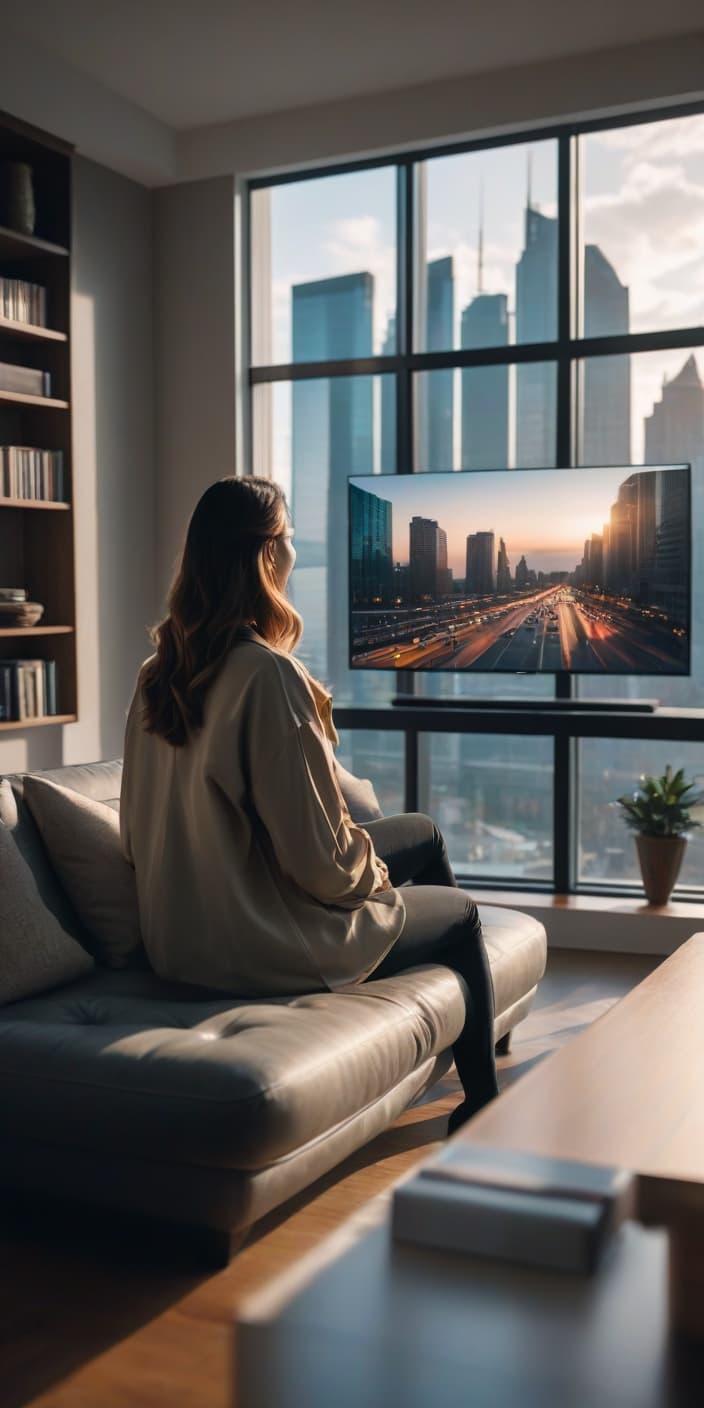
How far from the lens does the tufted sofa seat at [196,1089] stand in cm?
191

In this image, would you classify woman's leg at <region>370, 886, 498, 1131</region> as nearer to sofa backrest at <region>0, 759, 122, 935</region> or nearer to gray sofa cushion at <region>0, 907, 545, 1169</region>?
gray sofa cushion at <region>0, 907, 545, 1169</region>

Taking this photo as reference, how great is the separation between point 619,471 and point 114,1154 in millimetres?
2934

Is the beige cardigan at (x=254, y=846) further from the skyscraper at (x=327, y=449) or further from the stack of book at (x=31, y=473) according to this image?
the skyscraper at (x=327, y=449)

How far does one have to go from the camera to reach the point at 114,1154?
1.98 meters

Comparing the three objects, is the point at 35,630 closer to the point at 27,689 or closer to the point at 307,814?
the point at 27,689

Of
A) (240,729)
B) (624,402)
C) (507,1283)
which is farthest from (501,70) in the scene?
(507,1283)

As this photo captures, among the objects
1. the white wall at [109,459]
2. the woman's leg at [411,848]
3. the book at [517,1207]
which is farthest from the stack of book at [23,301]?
the book at [517,1207]

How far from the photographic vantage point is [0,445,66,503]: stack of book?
420cm

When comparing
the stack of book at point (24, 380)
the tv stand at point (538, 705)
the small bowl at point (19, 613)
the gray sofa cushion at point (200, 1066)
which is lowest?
the gray sofa cushion at point (200, 1066)

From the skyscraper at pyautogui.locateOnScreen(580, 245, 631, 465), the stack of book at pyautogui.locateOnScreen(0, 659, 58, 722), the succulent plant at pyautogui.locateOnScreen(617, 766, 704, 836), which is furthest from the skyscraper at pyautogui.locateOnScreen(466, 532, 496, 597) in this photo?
the stack of book at pyautogui.locateOnScreen(0, 659, 58, 722)

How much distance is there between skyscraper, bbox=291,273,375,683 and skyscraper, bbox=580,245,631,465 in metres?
0.84

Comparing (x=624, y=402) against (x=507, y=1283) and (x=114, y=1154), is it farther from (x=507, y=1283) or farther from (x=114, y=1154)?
(x=507, y=1283)

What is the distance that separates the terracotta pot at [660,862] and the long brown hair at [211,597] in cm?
230

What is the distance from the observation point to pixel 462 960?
2.60m
